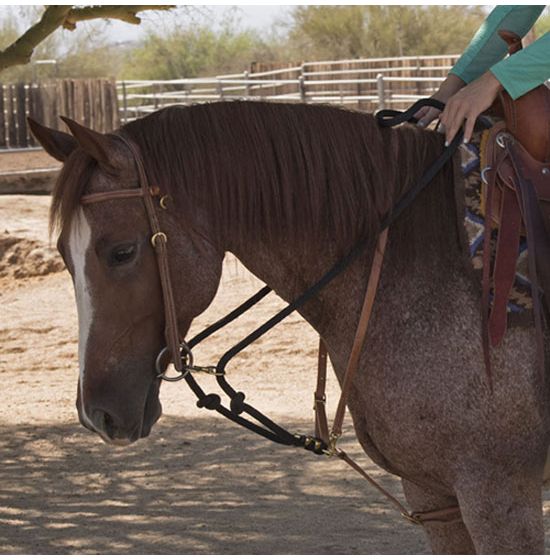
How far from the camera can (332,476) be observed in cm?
634

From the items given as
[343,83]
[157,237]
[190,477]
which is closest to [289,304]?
[157,237]

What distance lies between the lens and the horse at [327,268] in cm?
274

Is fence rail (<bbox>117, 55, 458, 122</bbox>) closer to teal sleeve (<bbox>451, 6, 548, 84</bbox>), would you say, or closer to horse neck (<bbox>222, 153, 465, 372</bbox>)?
teal sleeve (<bbox>451, 6, 548, 84</bbox>)

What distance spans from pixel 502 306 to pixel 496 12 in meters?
1.06

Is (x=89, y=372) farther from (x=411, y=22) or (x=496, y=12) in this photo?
(x=411, y=22)

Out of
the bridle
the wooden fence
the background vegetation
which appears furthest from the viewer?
the background vegetation

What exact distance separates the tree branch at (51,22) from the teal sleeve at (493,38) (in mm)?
3471

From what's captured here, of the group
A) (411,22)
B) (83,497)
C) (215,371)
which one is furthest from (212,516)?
(411,22)

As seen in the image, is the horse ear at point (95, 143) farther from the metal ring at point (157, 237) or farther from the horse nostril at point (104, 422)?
the horse nostril at point (104, 422)

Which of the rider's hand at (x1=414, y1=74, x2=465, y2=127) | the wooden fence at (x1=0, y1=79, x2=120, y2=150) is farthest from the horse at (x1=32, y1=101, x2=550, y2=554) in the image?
the wooden fence at (x1=0, y1=79, x2=120, y2=150)

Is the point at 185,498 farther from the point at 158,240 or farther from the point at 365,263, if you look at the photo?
the point at 158,240

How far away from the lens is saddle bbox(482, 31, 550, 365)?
2756mm

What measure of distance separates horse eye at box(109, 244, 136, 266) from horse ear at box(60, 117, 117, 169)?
210 mm

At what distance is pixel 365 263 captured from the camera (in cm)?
291
